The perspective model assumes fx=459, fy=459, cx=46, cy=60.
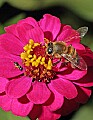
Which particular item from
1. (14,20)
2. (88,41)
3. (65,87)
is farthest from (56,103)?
(88,41)

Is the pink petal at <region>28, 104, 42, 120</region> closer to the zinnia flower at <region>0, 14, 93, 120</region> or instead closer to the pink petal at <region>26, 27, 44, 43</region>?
the zinnia flower at <region>0, 14, 93, 120</region>

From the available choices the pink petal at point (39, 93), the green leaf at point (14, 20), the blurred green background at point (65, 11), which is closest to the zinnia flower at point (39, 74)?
the pink petal at point (39, 93)

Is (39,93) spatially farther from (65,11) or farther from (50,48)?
(65,11)

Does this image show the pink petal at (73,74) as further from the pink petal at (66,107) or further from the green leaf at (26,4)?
the green leaf at (26,4)

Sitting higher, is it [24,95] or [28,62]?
[28,62]

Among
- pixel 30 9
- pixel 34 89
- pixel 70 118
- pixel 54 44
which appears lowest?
pixel 70 118

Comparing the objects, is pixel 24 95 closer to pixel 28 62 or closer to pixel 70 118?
pixel 28 62

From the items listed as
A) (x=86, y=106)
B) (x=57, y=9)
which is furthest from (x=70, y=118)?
(x=57, y=9)

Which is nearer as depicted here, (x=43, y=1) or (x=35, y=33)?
(x=35, y=33)
